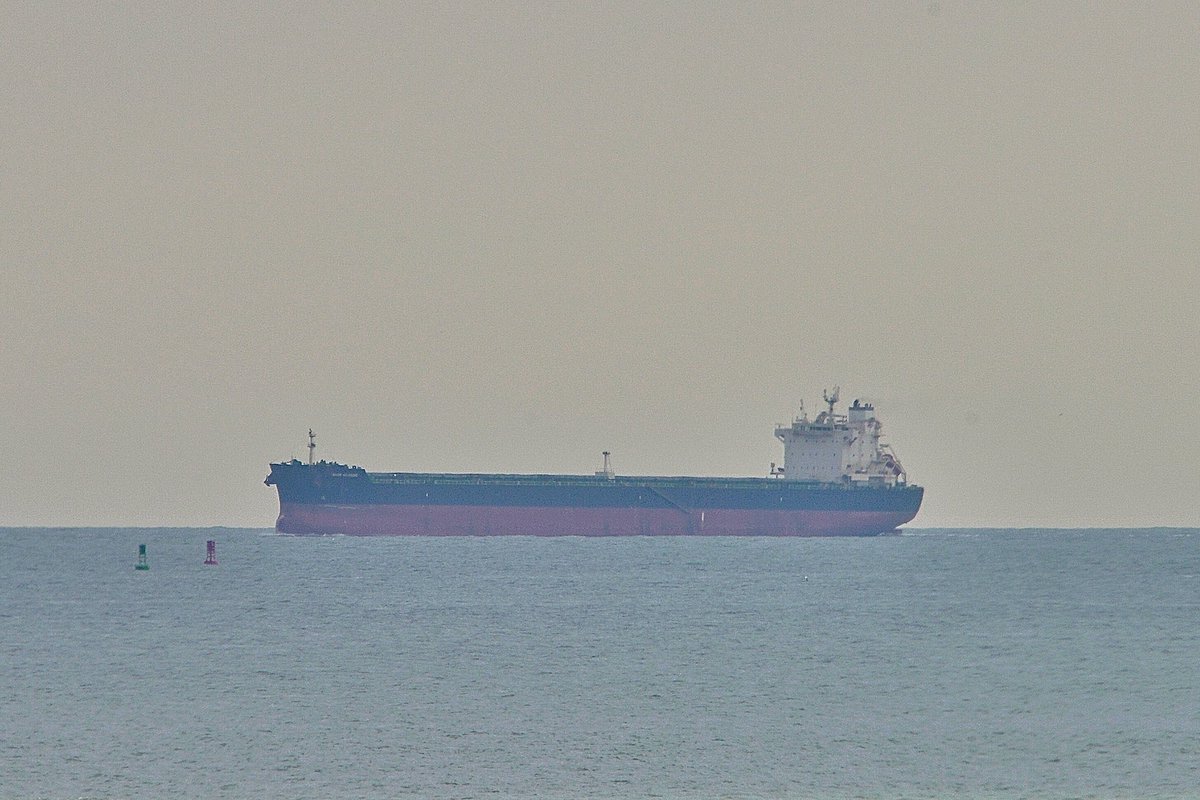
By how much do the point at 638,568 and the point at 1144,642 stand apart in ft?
127

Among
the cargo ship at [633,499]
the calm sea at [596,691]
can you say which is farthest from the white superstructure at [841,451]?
the calm sea at [596,691]

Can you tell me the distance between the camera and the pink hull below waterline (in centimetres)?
10869

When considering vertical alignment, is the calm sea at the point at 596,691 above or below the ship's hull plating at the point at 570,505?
below

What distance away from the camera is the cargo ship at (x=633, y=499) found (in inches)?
4279

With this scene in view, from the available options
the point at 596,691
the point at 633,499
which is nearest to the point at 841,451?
the point at 633,499

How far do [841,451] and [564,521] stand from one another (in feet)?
68.7

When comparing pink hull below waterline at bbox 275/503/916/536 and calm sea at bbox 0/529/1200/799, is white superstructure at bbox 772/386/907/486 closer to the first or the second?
pink hull below waterline at bbox 275/503/916/536

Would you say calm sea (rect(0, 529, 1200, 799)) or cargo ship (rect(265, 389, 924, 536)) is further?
cargo ship (rect(265, 389, 924, 536))

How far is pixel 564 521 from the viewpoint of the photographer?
368 ft

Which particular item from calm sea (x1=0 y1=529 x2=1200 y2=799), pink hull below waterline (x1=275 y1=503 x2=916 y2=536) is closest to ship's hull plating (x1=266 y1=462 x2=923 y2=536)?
pink hull below waterline (x1=275 y1=503 x2=916 y2=536)

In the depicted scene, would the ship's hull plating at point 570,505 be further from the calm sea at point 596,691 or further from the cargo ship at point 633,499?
the calm sea at point 596,691

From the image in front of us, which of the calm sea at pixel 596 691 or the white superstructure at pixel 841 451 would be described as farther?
the white superstructure at pixel 841 451

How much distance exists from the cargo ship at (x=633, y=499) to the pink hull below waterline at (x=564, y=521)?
0.20 ft

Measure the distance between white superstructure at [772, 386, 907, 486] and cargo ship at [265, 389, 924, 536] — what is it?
7cm
